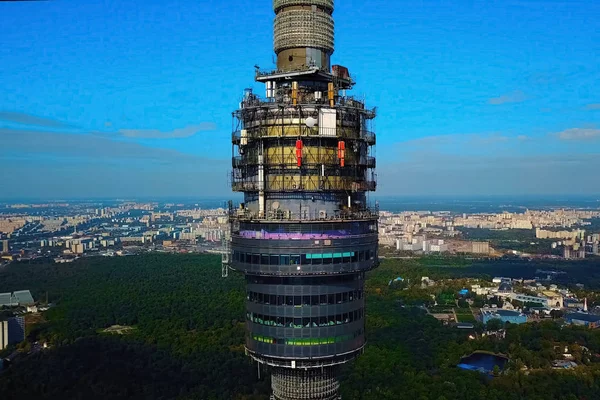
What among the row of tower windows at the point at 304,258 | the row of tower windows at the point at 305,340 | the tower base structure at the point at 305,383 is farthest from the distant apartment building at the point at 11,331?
the row of tower windows at the point at 304,258

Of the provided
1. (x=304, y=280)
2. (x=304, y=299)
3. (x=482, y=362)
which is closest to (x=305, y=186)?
(x=304, y=280)

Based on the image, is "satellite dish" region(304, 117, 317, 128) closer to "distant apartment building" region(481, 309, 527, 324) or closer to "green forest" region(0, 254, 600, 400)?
"green forest" region(0, 254, 600, 400)

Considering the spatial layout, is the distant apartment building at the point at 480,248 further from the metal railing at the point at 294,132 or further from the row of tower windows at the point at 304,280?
the metal railing at the point at 294,132

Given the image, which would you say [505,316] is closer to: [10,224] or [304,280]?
[304,280]

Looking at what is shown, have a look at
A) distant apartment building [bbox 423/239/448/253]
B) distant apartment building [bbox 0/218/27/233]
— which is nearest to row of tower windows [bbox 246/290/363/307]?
distant apartment building [bbox 423/239/448/253]

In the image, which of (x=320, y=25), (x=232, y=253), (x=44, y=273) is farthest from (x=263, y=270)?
(x=44, y=273)
